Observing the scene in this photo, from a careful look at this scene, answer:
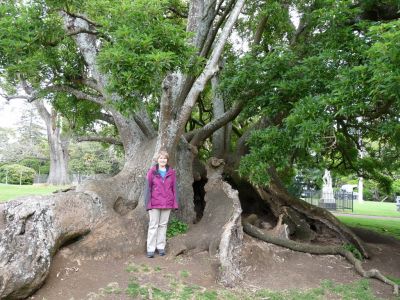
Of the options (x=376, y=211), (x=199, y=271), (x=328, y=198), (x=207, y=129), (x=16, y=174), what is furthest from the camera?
(x=16, y=174)

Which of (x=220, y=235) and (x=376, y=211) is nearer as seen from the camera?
(x=220, y=235)

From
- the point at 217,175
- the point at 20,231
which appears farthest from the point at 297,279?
the point at 20,231

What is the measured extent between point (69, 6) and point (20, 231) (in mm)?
3640

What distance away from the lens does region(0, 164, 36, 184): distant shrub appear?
122 feet

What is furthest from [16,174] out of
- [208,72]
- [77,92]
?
[208,72]

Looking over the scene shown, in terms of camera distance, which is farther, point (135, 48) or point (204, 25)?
point (204, 25)

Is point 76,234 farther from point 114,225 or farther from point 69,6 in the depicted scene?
point 69,6

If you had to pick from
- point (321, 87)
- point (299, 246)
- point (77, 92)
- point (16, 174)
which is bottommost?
point (299, 246)

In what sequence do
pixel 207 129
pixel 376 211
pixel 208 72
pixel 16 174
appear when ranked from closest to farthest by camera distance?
pixel 208 72 < pixel 207 129 < pixel 376 211 < pixel 16 174

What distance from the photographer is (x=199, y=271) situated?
6.34m

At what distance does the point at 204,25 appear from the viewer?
8.77 m

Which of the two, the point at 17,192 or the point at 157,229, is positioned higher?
the point at 157,229

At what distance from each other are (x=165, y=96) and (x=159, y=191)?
1.64 meters

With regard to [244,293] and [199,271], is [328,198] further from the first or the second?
[244,293]
